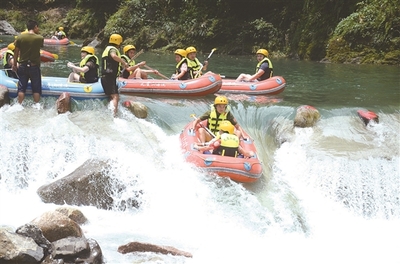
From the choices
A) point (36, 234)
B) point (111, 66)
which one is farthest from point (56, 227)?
point (111, 66)

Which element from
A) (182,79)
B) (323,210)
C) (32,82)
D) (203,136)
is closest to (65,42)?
(182,79)

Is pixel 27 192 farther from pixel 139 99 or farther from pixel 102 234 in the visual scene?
pixel 139 99

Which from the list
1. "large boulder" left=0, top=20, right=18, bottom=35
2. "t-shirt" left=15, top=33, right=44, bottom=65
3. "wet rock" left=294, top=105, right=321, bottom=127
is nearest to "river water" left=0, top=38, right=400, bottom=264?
"wet rock" left=294, top=105, right=321, bottom=127

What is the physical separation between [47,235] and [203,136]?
3.67 meters

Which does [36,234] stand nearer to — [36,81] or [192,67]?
[36,81]

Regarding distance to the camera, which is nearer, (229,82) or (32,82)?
(32,82)

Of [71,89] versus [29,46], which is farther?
[71,89]

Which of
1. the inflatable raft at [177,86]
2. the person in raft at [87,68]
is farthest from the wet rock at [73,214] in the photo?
the inflatable raft at [177,86]

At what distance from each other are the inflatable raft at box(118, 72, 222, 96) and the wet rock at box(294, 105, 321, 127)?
87.2 inches

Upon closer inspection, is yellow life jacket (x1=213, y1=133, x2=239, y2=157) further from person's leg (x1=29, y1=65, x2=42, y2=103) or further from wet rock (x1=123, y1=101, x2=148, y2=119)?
person's leg (x1=29, y1=65, x2=42, y2=103)

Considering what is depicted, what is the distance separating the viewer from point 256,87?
42.1 ft

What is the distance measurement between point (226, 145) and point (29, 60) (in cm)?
386

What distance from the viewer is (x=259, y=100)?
1227 cm

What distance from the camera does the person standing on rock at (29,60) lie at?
30.0 feet
